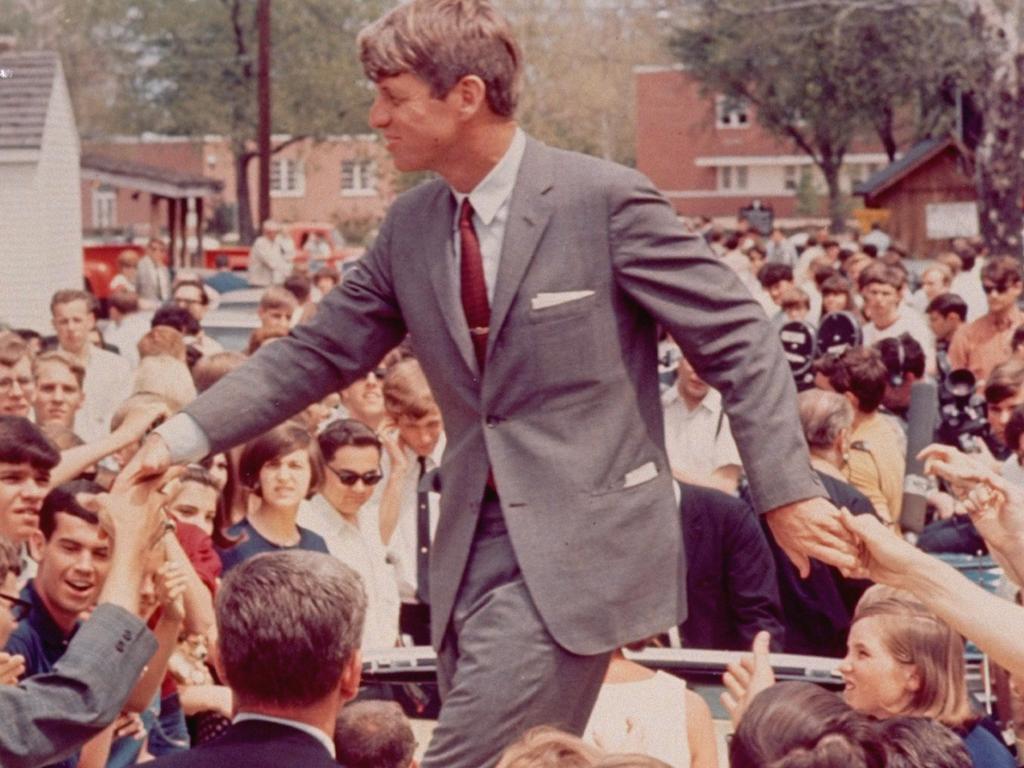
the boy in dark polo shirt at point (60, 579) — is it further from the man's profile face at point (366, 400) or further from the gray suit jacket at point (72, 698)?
the man's profile face at point (366, 400)

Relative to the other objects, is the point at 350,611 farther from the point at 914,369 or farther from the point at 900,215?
the point at 900,215

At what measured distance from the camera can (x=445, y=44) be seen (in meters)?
4.04

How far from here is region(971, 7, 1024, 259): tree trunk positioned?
98.3 feet

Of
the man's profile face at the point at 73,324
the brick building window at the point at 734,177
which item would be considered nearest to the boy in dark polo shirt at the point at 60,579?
the man's profile face at the point at 73,324

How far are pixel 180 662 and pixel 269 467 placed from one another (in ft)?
3.91

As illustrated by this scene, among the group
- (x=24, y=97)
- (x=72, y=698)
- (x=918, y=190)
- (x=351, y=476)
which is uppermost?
(x=24, y=97)

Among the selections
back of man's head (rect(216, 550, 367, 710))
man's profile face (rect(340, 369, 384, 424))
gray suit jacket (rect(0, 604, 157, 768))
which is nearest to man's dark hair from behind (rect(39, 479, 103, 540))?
back of man's head (rect(216, 550, 367, 710))

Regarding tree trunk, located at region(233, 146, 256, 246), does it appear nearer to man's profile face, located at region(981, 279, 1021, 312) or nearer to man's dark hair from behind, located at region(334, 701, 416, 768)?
man's profile face, located at region(981, 279, 1021, 312)

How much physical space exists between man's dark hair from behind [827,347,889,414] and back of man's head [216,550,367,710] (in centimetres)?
584

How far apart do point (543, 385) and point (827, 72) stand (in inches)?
2189

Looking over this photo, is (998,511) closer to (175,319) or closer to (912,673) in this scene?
(912,673)

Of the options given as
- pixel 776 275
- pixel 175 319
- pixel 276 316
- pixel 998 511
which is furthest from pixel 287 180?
pixel 998 511

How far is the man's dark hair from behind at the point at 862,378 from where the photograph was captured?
916cm

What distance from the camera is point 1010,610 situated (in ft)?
12.9
